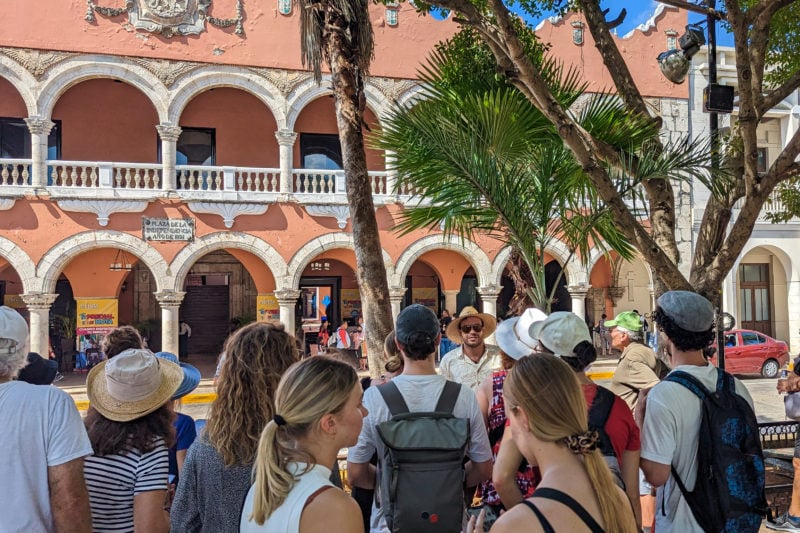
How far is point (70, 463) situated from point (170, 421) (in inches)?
16.4

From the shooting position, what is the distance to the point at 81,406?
11.4 meters

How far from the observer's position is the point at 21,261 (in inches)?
511

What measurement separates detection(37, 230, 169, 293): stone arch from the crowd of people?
11549 millimetres

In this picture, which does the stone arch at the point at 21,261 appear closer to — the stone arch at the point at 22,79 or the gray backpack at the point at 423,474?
the stone arch at the point at 22,79

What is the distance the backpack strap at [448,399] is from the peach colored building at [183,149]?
33.8 ft

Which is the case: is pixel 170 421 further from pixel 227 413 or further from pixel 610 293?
pixel 610 293

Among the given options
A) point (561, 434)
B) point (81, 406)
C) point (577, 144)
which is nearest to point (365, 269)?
point (577, 144)

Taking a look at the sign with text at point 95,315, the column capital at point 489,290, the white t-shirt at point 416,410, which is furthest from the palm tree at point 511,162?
the sign with text at point 95,315

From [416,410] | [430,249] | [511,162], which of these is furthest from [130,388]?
[430,249]

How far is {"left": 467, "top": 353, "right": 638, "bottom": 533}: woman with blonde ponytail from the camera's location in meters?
1.48

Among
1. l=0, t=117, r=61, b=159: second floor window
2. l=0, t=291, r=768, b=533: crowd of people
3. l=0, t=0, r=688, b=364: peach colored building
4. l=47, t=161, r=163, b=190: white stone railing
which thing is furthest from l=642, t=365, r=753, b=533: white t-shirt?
l=0, t=117, r=61, b=159: second floor window

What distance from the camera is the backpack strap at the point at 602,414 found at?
95.0 inches

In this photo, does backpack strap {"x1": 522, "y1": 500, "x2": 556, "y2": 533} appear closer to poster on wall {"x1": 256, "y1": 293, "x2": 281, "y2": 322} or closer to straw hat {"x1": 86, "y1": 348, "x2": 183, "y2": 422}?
straw hat {"x1": 86, "y1": 348, "x2": 183, "y2": 422}

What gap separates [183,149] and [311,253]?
417cm
